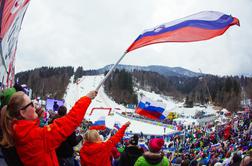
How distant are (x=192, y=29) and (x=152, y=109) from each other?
5.33 m

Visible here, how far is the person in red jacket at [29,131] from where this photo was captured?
211cm

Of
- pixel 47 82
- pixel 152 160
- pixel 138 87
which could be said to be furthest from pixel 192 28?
pixel 138 87

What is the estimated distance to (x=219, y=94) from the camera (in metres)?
95.8

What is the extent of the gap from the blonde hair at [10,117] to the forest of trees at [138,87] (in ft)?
183

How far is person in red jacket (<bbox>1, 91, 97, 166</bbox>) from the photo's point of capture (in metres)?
2.11

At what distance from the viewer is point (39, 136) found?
7.06 feet

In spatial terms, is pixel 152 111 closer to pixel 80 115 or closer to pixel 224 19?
pixel 224 19

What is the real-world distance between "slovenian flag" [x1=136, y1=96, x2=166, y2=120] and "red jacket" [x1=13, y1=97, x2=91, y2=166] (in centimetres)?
785

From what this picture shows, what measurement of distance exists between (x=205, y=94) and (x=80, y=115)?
122850 mm

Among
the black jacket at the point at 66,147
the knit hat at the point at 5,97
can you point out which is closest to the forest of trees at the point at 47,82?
the black jacket at the point at 66,147

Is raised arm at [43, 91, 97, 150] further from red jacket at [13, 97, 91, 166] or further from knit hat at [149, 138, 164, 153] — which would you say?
knit hat at [149, 138, 164, 153]

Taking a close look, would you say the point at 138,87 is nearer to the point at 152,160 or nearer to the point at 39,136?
the point at 152,160

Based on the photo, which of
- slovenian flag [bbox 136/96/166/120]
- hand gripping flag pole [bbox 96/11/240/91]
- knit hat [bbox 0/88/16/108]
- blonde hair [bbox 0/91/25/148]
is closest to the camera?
blonde hair [bbox 0/91/25/148]

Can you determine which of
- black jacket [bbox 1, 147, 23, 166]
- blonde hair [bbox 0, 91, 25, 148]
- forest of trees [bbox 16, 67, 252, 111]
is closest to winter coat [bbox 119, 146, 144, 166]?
black jacket [bbox 1, 147, 23, 166]
